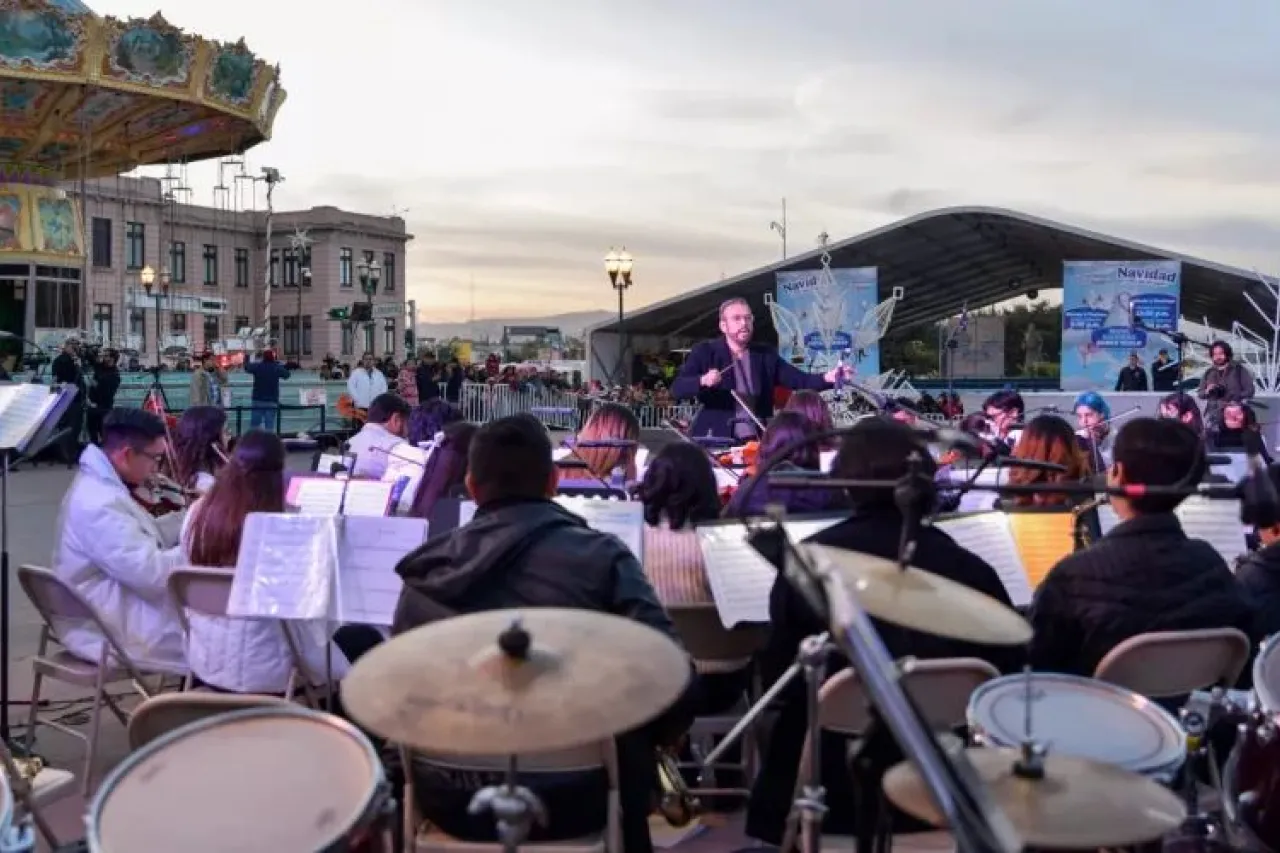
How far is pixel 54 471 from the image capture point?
53.5 ft

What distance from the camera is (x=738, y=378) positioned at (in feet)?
28.9

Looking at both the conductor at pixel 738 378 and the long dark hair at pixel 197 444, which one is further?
the conductor at pixel 738 378

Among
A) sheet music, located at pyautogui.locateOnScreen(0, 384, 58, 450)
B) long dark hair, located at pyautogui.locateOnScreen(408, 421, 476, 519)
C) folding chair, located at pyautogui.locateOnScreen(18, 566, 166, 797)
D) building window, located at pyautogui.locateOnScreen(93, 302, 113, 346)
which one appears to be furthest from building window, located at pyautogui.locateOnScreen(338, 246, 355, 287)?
folding chair, located at pyautogui.locateOnScreen(18, 566, 166, 797)

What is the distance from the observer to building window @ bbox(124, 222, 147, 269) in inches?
2121

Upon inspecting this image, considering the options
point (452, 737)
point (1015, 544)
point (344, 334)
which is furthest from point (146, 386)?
point (344, 334)

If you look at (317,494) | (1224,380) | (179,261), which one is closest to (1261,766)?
(317,494)

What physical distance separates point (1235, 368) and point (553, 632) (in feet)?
43.9

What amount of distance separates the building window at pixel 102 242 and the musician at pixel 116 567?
171ft

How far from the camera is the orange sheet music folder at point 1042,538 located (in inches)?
179

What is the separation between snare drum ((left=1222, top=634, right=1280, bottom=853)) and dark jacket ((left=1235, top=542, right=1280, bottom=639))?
37.9 inches

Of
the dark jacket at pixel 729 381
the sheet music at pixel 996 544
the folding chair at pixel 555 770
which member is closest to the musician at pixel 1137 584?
the sheet music at pixel 996 544

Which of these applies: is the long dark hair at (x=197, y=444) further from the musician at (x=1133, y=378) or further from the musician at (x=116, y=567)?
the musician at (x=1133, y=378)

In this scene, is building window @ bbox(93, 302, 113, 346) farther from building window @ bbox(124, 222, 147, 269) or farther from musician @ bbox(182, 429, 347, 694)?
musician @ bbox(182, 429, 347, 694)

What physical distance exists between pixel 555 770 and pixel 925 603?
116cm
